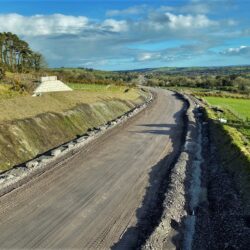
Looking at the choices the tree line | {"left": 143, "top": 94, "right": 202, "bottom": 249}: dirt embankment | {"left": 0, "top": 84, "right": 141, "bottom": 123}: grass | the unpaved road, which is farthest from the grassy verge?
the tree line

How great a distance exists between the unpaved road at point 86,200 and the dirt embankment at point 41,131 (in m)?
3.09

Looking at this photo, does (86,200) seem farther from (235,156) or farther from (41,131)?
(41,131)

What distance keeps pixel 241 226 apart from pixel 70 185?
9.26m

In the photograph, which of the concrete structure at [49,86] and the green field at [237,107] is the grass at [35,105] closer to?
the concrete structure at [49,86]

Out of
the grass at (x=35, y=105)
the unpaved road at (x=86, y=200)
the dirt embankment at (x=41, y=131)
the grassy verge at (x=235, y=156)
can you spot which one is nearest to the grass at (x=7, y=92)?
the grass at (x=35, y=105)

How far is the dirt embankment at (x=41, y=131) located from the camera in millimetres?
29109

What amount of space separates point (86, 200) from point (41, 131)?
14562 millimetres

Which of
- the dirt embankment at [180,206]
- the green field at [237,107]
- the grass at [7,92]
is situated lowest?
the green field at [237,107]

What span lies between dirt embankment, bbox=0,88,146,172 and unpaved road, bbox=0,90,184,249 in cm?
309

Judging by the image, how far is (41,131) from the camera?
115ft

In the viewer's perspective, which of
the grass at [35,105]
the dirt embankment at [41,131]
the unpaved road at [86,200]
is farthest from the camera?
the grass at [35,105]

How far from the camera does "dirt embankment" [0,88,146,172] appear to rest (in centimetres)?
2911

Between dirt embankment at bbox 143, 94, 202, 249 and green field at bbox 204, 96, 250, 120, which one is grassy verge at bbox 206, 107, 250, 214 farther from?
green field at bbox 204, 96, 250, 120

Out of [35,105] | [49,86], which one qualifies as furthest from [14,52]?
[35,105]
